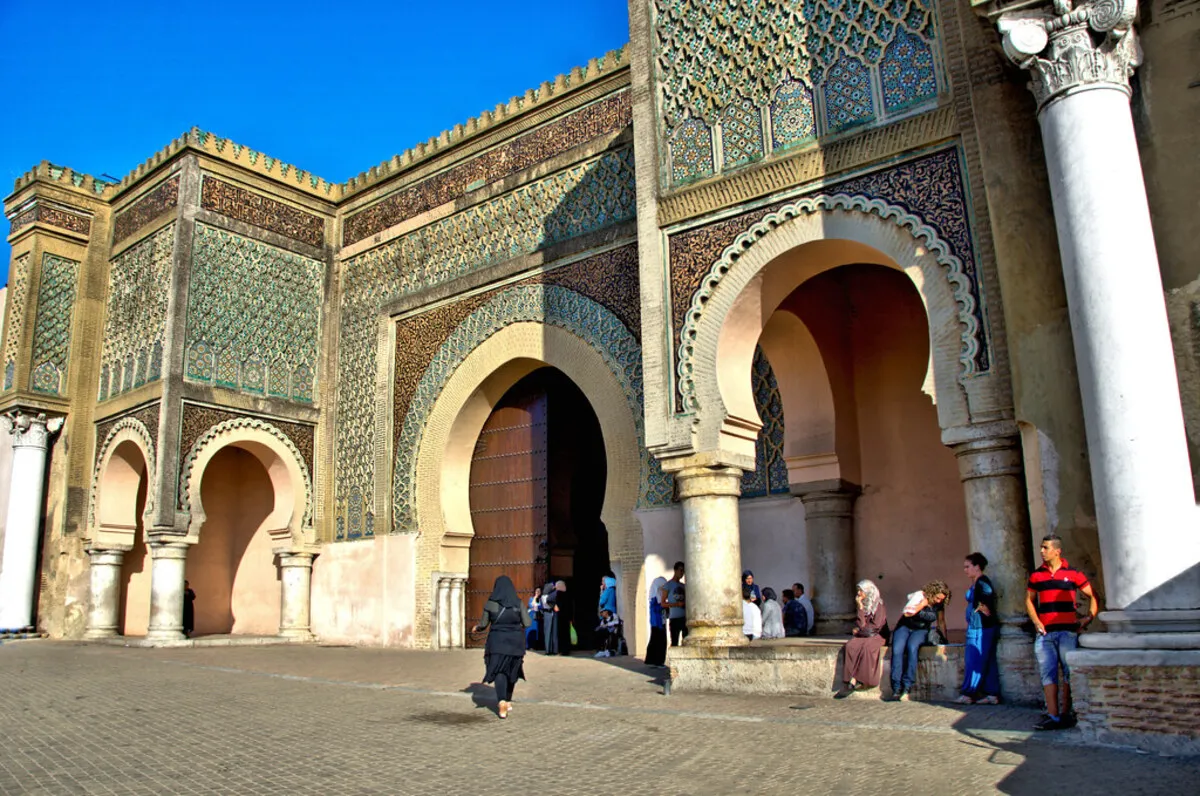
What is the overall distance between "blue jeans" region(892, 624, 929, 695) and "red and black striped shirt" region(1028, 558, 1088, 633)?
0.96 metres

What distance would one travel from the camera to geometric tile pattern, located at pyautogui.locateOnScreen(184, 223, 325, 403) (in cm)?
1115

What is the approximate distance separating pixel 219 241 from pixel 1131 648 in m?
10.3

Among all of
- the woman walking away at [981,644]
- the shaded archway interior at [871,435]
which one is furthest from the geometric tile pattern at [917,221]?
the shaded archway interior at [871,435]

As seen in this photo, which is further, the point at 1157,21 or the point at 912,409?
the point at 912,409

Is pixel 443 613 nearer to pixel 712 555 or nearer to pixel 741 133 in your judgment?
pixel 712 555

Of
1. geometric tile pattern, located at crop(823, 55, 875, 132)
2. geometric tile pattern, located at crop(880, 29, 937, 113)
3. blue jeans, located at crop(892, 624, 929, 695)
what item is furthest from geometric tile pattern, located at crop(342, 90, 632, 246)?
blue jeans, located at crop(892, 624, 929, 695)

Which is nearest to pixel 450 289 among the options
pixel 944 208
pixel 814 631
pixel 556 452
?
pixel 556 452

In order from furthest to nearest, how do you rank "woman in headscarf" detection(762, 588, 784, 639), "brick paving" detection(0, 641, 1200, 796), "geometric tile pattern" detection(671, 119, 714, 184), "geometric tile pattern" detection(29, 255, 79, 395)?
1. "geometric tile pattern" detection(29, 255, 79, 395)
2. "woman in headscarf" detection(762, 588, 784, 639)
3. "geometric tile pattern" detection(671, 119, 714, 184)
4. "brick paving" detection(0, 641, 1200, 796)

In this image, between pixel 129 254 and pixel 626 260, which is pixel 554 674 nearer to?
pixel 626 260

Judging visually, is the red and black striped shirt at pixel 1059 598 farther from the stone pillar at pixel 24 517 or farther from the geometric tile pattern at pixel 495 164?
the stone pillar at pixel 24 517

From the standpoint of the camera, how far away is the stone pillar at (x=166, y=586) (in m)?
10.6

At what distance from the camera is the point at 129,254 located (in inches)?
479

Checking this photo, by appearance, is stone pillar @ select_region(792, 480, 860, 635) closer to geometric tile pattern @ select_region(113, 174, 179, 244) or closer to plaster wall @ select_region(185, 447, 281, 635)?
plaster wall @ select_region(185, 447, 281, 635)

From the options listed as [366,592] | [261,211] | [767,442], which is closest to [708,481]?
[767,442]
